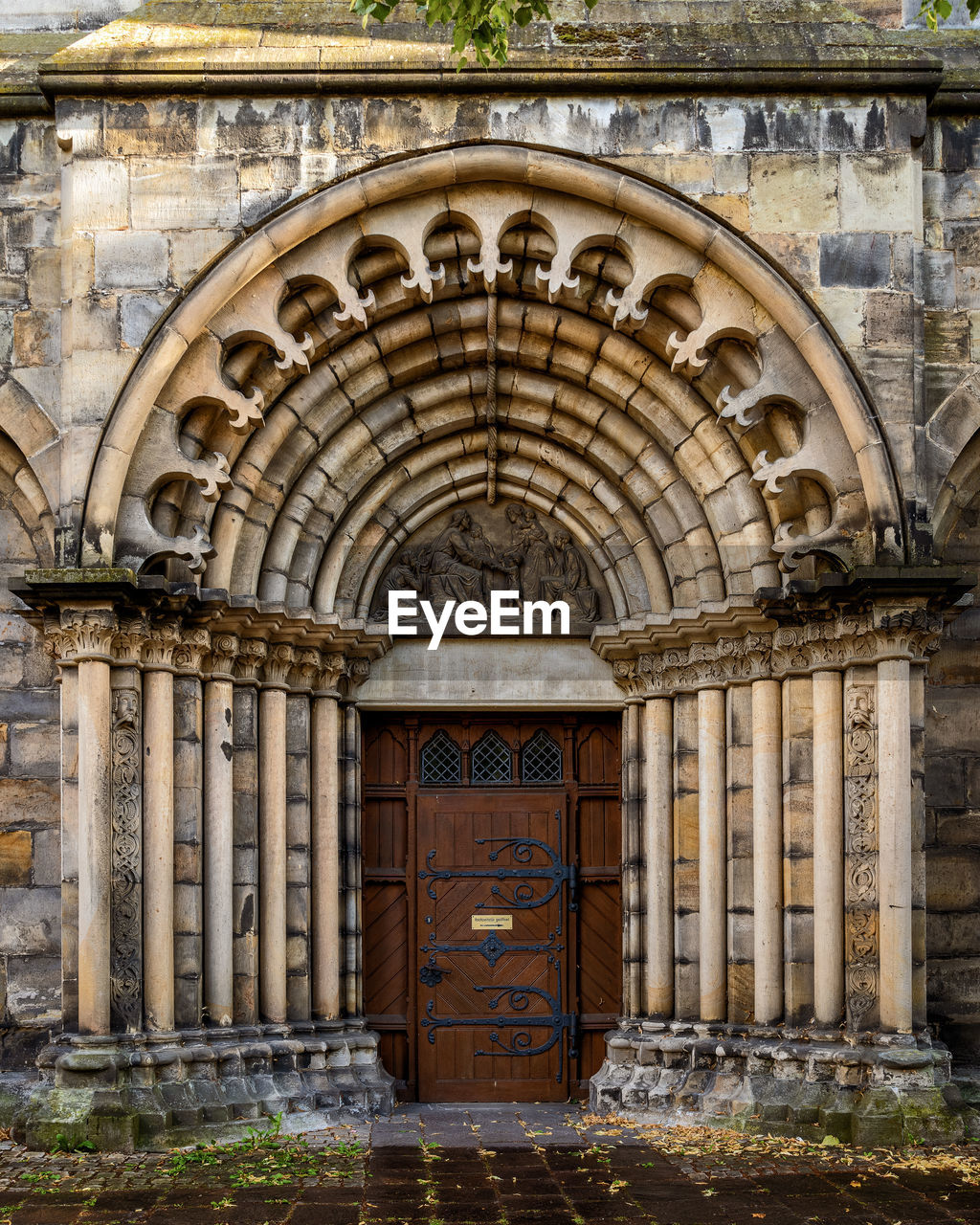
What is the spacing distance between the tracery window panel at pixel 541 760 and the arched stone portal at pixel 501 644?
1.11 ft

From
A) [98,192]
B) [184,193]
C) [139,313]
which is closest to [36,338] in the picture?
[139,313]

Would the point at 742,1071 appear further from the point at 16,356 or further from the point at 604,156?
the point at 16,356

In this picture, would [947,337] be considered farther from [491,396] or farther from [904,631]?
[491,396]

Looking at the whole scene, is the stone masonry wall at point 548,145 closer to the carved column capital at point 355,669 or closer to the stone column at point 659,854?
the stone column at point 659,854

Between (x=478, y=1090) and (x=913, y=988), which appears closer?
(x=913, y=988)

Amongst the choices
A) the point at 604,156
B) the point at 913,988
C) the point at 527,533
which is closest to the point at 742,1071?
the point at 913,988

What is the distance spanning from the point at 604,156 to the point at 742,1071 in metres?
4.97

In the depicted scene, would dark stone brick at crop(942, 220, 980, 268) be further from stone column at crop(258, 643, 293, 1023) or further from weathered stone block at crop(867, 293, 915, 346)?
stone column at crop(258, 643, 293, 1023)

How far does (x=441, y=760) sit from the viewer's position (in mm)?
9578

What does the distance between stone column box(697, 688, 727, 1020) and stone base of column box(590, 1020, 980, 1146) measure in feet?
0.72

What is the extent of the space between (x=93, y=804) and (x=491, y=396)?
332 cm

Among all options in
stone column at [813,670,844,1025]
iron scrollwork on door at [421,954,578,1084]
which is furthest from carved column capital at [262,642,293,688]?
stone column at [813,670,844,1025]

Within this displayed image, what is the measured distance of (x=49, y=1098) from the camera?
7586 mm
